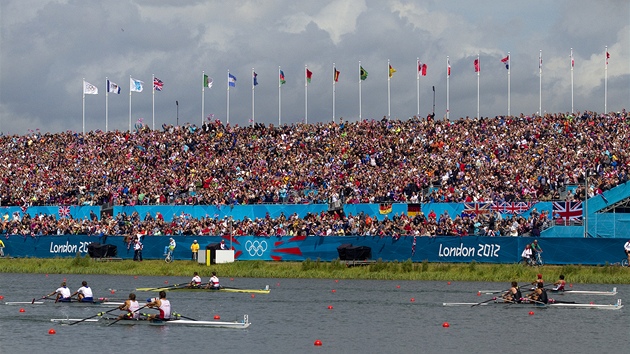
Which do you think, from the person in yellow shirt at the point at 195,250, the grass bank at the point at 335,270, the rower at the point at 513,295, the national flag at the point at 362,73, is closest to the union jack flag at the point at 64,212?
the grass bank at the point at 335,270

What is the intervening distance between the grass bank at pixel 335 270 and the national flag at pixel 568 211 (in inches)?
200

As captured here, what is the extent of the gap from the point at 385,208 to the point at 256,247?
9.74m

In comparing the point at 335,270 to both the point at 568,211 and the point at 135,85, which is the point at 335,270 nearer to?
the point at 568,211

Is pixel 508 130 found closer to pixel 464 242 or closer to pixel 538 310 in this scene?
pixel 464 242

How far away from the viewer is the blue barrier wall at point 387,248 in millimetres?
61938

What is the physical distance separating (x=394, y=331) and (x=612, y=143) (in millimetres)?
37440

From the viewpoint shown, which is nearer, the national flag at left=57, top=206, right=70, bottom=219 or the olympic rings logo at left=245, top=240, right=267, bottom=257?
the olympic rings logo at left=245, top=240, right=267, bottom=257

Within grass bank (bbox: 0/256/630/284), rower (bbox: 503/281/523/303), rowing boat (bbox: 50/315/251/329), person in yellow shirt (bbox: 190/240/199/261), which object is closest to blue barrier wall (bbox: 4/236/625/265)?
person in yellow shirt (bbox: 190/240/199/261)

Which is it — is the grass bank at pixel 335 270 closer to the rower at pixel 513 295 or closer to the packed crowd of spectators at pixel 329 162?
the packed crowd of spectators at pixel 329 162

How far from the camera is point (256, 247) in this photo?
70.4 meters

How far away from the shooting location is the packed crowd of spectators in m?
70.9

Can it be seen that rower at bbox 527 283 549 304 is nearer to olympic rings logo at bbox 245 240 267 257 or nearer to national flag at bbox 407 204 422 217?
national flag at bbox 407 204 422 217

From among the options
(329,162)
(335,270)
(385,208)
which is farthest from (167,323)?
(329,162)

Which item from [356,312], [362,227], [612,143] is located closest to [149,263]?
[362,227]
